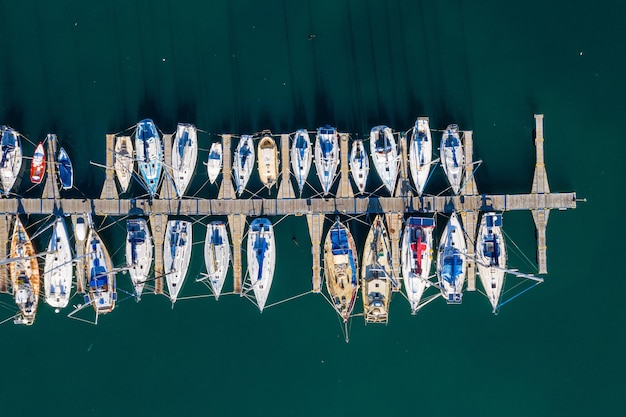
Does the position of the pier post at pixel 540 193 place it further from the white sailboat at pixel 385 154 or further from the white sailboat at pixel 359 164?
the white sailboat at pixel 359 164

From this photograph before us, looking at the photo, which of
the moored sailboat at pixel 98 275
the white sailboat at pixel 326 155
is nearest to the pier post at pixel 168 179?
the moored sailboat at pixel 98 275

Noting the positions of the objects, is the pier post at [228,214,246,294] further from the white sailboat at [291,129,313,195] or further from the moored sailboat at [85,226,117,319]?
the moored sailboat at [85,226,117,319]

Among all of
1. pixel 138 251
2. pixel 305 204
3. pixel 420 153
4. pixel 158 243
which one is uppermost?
pixel 420 153

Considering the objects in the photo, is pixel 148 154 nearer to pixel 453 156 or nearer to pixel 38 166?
pixel 38 166

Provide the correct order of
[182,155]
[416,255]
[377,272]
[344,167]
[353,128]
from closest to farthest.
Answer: [416,255] → [377,272] → [182,155] → [344,167] → [353,128]

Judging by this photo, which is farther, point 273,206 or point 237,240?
point 237,240

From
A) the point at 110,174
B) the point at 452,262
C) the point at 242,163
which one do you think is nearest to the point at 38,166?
the point at 110,174

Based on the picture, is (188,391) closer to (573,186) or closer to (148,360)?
(148,360)
